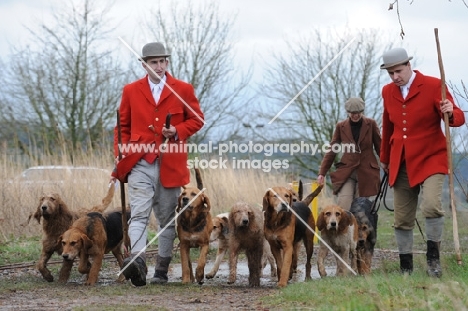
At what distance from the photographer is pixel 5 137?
28781 mm

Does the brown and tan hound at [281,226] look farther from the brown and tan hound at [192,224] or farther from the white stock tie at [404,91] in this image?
the white stock tie at [404,91]

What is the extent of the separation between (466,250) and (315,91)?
14.8m

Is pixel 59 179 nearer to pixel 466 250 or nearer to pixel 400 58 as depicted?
pixel 466 250

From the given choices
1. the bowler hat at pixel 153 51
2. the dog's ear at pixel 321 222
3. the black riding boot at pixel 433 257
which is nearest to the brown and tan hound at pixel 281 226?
the dog's ear at pixel 321 222

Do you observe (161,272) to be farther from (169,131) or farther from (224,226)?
(169,131)

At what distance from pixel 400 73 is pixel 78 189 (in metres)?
8.92

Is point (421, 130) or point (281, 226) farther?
point (281, 226)

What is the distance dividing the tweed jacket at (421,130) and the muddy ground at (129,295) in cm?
113

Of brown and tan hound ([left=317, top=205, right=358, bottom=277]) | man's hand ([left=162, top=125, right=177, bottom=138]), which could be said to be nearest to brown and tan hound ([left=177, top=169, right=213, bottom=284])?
man's hand ([left=162, top=125, right=177, bottom=138])

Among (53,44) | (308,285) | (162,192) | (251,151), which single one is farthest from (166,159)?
(53,44)

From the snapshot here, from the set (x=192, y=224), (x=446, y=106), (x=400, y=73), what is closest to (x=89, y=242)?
(x=192, y=224)

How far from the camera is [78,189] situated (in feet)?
56.4

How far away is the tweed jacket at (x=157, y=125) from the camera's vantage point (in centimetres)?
1023

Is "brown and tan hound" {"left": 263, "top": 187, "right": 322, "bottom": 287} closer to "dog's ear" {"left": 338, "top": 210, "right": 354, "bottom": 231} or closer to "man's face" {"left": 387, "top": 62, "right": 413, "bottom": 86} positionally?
"dog's ear" {"left": 338, "top": 210, "right": 354, "bottom": 231}
